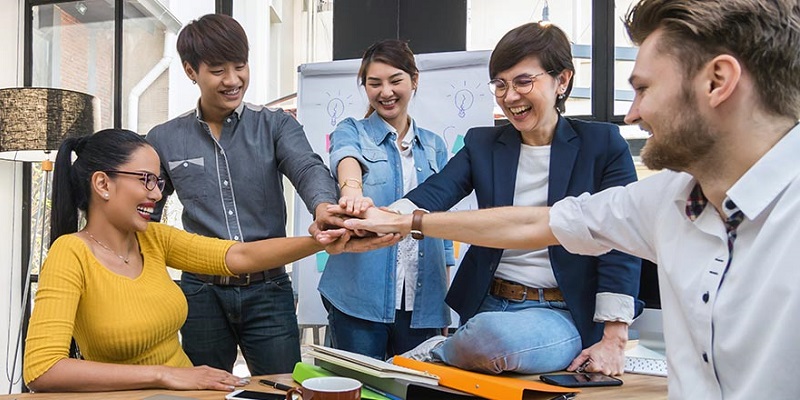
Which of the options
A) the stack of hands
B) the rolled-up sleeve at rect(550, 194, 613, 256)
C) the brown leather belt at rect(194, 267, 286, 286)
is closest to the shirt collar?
the rolled-up sleeve at rect(550, 194, 613, 256)

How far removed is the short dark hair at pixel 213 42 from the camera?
2029mm

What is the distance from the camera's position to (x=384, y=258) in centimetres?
218

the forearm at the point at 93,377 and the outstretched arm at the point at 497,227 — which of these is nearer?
the forearm at the point at 93,377

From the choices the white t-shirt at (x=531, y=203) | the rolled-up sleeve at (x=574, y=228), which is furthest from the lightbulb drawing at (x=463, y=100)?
the rolled-up sleeve at (x=574, y=228)

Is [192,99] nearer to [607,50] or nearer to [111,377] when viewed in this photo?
[607,50]

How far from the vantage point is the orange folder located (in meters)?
1.17

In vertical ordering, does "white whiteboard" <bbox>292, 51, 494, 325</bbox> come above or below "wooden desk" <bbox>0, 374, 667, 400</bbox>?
above

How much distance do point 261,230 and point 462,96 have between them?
140 cm

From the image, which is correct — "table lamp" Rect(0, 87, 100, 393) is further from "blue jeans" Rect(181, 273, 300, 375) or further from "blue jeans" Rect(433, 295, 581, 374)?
"blue jeans" Rect(433, 295, 581, 374)

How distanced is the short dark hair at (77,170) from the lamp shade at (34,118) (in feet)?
6.34

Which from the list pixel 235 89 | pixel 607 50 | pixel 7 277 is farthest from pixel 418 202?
pixel 7 277

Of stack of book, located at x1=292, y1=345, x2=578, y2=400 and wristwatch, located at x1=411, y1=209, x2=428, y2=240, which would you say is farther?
wristwatch, located at x1=411, y1=209, x2=428, y2=240

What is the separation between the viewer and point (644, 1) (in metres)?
1.11

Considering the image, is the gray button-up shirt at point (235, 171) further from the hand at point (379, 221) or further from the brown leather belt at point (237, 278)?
the hand at point (379, 221)
